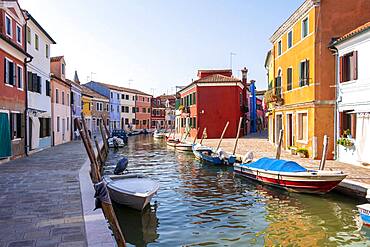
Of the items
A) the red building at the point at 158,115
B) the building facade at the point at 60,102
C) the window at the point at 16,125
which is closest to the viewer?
the window at the point at 16,125

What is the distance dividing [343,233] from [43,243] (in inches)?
269

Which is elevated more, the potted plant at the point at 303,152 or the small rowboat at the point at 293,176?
the potted plant at the point at 303,152

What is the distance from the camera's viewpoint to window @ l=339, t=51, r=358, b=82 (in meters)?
16.0

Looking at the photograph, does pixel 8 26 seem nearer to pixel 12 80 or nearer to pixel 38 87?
pixel 12 80

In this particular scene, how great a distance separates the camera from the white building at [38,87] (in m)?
20.4

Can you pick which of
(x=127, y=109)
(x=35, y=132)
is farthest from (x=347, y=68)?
(x=127, y=109)

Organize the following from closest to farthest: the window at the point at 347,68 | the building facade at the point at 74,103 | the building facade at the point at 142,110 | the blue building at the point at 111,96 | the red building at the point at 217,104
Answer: the window at the point at 347,68
the building facade at the point at 74,103
the red building at the point at 217,104
the blue building at the point at 111,96
the building facade at the point at 142,110

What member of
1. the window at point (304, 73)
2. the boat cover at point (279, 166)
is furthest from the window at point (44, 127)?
the window at point (304, 73)

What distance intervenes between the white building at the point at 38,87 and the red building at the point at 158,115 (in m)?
49.1

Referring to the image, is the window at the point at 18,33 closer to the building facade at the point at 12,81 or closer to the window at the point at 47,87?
the building facade at the point at 12,81

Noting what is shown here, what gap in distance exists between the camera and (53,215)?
293 inches

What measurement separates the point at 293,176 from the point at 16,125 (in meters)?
13.5

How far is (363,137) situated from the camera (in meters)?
14.8

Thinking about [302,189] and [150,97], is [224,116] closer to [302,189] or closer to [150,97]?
[302,189]
